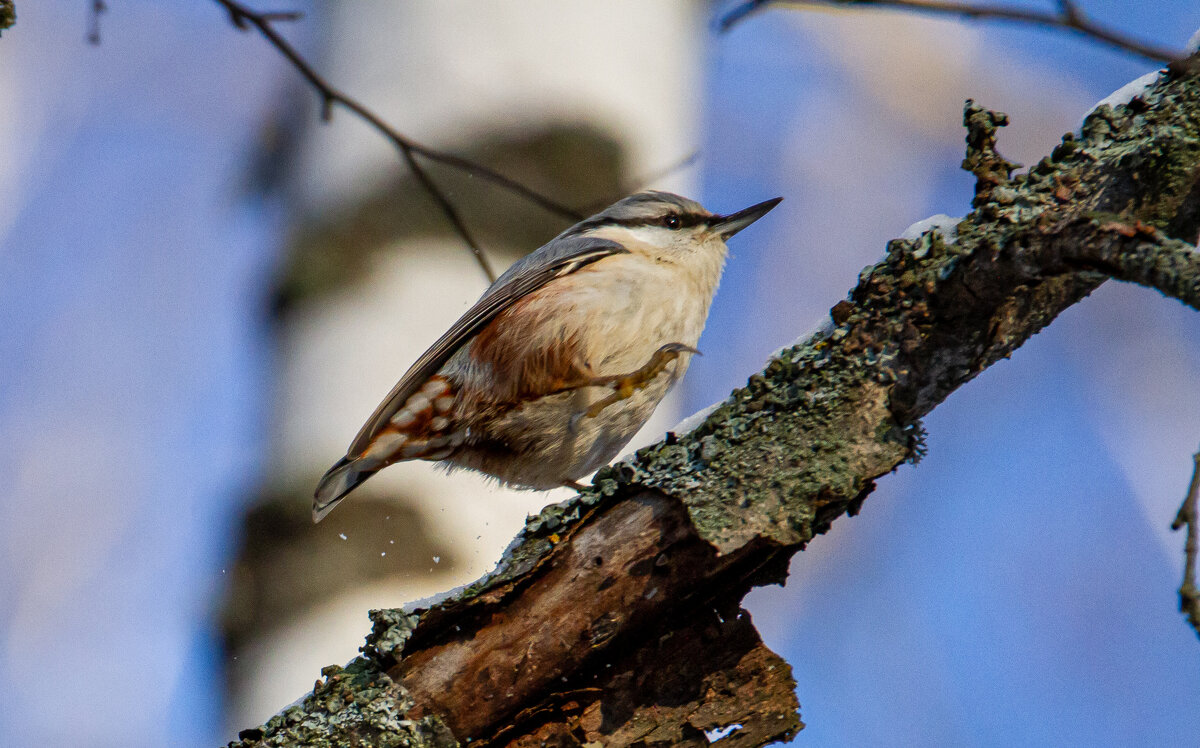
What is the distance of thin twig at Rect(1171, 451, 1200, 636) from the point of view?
888 mm

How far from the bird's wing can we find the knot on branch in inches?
47.3

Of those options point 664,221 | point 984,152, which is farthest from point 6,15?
point 664,221

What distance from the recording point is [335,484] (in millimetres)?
2156

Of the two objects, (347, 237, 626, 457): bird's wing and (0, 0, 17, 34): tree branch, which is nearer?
(0, 0, 17, 34): tree branch

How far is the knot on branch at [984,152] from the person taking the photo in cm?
133

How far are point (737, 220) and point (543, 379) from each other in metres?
0.71

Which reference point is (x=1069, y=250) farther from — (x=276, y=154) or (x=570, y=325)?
(x=276, y=154)

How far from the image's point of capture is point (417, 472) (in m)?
2.43

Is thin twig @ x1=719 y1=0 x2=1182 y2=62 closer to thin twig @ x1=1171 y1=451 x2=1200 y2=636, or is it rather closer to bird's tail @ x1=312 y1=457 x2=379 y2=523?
thin twig @ x1=1171 y1=451 x2=1200 y2=636

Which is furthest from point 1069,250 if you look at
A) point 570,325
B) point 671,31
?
point 671,31

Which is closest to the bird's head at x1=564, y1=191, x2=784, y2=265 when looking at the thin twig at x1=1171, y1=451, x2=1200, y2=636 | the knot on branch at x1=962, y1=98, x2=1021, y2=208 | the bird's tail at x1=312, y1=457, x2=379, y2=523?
the bird's tail at x1=312, y1=457, x2=379, y2=523

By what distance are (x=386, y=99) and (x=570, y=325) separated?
0.88 m

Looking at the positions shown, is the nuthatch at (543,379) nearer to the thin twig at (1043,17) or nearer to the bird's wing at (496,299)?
the bird's wing at (496,299)

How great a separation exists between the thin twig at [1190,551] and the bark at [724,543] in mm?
390
